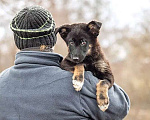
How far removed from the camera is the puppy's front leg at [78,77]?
97.4 inches

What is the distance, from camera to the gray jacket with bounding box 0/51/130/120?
248 centimetres

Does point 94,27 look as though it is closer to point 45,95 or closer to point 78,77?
point 78,77

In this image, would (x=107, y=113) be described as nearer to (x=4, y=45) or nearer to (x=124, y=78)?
(x=4, y=45)

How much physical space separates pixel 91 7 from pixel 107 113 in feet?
43.9

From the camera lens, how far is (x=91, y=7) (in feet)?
51.2

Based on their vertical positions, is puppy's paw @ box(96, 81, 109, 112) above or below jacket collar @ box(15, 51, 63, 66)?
below

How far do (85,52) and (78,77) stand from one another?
69cm

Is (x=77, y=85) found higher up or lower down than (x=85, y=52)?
lower down

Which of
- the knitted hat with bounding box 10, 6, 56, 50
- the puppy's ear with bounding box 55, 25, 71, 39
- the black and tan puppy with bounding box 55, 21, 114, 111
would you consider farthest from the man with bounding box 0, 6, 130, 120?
the puppy's ear with bounding box 55, 25, 71, 39

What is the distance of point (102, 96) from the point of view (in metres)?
2.65

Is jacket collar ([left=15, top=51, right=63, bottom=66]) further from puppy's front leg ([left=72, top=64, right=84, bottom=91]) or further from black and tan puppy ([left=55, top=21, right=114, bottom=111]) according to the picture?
black and tan puppy ([left=55, top=21, right=114, bottom=111])

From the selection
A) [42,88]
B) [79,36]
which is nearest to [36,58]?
[42,88]

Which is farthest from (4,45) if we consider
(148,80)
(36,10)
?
(36,10)

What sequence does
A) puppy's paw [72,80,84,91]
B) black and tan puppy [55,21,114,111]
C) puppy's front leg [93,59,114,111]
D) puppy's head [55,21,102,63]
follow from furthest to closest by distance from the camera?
puppy's head [55,21,102,63], black and tan puppy [55,21,114,111], puppy's front leg [93,59,114,111], puppy's paw [72,80,84,91]
